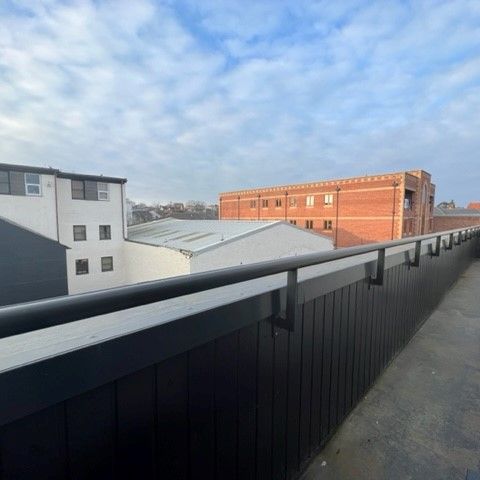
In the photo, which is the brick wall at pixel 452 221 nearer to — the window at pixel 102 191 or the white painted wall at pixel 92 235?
the white painted wall at pixel 92 235

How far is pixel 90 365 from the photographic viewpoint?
0.90 meters

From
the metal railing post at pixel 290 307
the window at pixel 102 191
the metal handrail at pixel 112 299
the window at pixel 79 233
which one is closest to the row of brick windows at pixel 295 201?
the window at pixel 102 191

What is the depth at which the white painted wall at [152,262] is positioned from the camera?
1396 cm

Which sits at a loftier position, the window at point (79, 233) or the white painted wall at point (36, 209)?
the white painted wall at point (36, 209)

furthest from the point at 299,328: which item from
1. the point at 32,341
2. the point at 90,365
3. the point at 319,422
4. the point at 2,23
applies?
the point at 2,23

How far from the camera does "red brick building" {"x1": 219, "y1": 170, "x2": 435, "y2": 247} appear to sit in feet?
84.8

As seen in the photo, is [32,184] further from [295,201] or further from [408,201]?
[408,201]

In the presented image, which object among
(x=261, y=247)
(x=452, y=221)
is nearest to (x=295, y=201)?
(x=261, y=247)

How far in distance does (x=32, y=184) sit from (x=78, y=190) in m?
2.47

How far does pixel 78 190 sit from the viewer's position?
17.5 meters

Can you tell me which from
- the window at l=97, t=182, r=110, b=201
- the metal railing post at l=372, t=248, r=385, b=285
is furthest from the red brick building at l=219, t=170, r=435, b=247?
the metal railing post at l=372, t=248, r=385, b=285

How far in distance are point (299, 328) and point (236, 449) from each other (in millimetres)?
717

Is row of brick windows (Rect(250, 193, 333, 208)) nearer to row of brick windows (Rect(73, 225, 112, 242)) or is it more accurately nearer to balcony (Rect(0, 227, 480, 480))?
row of brick windows (Rect(73, 225, 112, 242))

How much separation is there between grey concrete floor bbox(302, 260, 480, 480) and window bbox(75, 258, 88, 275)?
60.5ft
